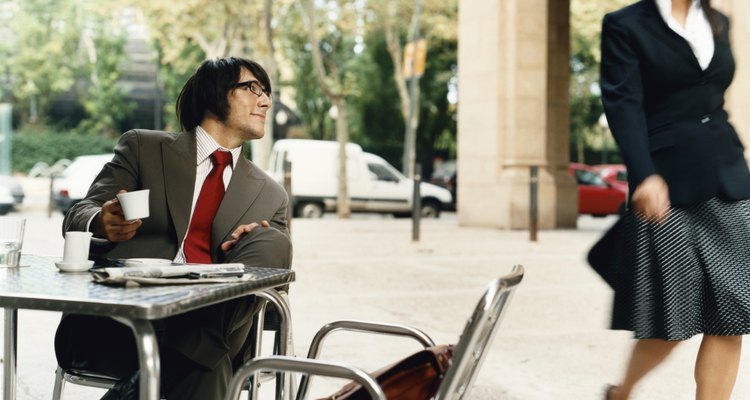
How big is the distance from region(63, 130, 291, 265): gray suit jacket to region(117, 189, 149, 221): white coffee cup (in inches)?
16.6

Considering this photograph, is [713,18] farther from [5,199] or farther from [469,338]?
[5,199]

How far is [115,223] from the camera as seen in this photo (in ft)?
9.17

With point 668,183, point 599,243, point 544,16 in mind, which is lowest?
point 599,243

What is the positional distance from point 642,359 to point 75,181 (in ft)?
60.4

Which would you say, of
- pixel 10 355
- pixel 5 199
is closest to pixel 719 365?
pixel 10 355

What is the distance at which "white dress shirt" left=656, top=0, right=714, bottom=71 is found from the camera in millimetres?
3260

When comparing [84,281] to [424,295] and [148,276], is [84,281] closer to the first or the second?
[148,276]

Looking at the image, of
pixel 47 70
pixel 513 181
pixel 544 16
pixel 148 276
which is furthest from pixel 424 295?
pixel 47 70

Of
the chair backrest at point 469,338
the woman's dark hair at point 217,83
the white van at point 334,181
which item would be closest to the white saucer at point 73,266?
the woman's dark hair at point 217,83

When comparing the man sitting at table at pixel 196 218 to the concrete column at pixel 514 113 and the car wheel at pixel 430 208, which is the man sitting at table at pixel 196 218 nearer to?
the concrete column at pixel 514 113

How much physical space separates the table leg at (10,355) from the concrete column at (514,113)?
50.7 ft

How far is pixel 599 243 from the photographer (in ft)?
11.1

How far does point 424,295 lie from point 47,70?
152ft

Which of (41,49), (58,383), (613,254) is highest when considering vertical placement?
(41,49)
